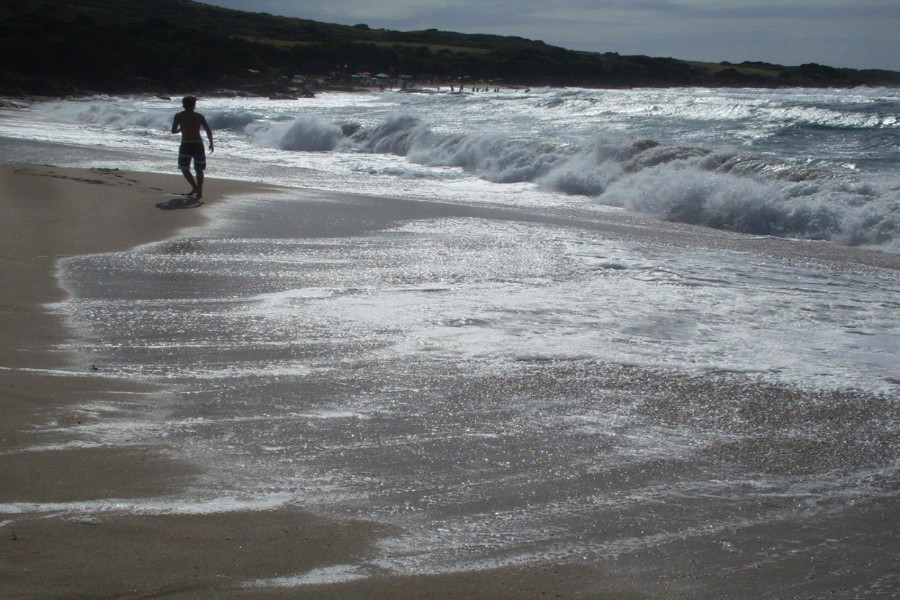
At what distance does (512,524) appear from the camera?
10.00 ft

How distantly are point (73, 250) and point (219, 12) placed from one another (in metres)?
123

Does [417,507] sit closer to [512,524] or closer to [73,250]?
[512,524]

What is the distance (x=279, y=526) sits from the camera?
9.53 feet

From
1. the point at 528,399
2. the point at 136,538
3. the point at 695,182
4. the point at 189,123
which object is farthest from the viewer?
the point at 695,182

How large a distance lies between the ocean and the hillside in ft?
128

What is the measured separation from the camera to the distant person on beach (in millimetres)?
11479

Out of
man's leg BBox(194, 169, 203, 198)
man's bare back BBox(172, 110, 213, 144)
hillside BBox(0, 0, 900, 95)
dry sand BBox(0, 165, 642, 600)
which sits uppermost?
hillside BBox(0, 0, 900, 95)

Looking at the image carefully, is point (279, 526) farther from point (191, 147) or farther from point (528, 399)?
point (191, 147)

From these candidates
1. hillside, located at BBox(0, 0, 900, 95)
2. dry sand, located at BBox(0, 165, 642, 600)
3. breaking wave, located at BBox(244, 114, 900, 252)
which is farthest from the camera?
hillside, located at BBox(0, 0, 900, 95)

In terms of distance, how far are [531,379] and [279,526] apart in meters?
1.89

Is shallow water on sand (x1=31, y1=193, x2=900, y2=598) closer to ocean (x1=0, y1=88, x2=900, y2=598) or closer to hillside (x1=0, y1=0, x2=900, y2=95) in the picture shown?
ocean (x1=0, y1=88, x2=900, y2=598)

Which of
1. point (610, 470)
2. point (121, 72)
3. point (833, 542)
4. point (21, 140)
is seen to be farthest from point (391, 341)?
point (121, 72)

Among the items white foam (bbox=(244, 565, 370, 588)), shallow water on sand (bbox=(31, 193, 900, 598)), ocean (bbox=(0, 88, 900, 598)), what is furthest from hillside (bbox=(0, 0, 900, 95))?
white foam (bbox=(244, 565, 370, 588))

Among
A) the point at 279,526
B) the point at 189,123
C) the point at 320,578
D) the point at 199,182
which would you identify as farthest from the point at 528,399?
the point at 189,123
